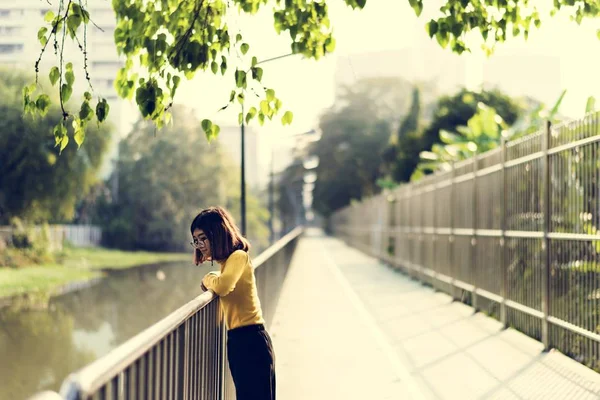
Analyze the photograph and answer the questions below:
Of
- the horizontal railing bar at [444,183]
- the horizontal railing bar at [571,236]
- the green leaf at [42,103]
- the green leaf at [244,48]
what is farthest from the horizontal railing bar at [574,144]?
the horizontal railing bar at [444,183]

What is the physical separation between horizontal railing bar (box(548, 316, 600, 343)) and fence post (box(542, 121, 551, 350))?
Result: 0.74 feet

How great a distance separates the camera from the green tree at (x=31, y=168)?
4209 centimetres

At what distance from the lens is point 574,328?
10.2m

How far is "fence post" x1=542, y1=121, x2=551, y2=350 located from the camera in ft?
37.2

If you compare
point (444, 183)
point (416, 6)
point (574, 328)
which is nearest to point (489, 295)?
point (574, 328)

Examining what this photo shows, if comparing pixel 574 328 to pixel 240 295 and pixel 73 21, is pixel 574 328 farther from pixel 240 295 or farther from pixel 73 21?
pixel 73 21

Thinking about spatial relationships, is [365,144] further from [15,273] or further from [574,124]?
[574,124]

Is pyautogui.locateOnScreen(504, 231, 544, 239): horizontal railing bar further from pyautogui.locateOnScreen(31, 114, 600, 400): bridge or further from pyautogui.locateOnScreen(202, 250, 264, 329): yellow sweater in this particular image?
pyautogui.locateOnScreen(202, 250, 264, 329): yellow sweater

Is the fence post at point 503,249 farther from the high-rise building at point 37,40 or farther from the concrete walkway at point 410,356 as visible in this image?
the high-rise building at point 37,40

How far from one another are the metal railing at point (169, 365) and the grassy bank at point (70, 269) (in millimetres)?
36126

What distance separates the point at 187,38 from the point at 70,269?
4771 centimetres

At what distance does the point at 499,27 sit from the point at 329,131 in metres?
84.0

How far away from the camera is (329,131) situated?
91.4 m

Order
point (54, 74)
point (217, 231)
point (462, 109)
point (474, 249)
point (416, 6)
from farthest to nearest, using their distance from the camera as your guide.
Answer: point (462, 109) → point (474, 249) → point (416, 6) → point (54, 74) → point (217, 231)
